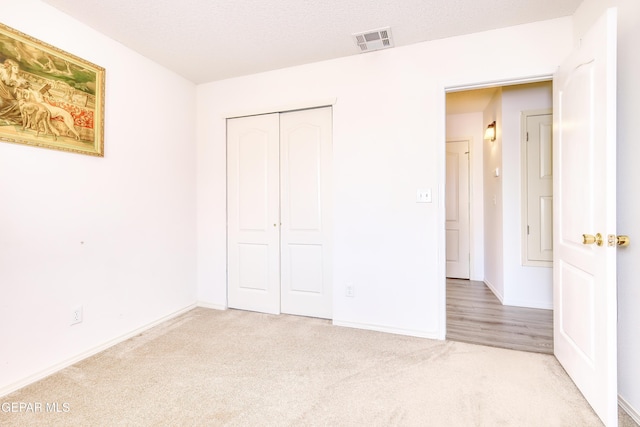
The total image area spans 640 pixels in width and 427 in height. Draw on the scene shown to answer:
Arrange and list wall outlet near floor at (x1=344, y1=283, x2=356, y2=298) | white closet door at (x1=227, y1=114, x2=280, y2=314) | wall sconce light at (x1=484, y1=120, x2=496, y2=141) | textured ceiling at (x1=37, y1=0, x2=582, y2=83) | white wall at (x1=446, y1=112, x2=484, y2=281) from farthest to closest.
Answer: white wall at (x1=446, y1=112, x2=484, y2=281) < wall sconce light at (x1=484, y1=120, x2=496, y2=141) < white closet door at (x1=227, y1=114, x2=280, y2=314) < wall outlet near floor at (x1=344, y1=283, x2=356, y2=298) < textured ceiling at (x1=37, y1=0, x2=582, y2=83)

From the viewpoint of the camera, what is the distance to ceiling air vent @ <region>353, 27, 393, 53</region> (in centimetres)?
248

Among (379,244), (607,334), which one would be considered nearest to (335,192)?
(379,244)

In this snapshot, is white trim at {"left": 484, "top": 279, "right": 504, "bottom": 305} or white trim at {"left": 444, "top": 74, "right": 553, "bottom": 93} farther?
white trim at {"left": 484, "top": 279, "right": 504, "bottom": 305}

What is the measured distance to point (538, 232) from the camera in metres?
3.43

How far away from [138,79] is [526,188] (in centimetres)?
415

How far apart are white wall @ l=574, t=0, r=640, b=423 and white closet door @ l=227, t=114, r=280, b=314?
263 centimetres

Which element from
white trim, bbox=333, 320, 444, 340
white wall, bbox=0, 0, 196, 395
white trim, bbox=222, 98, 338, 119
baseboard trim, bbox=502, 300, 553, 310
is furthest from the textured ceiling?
baseboard trim, bbox=502, 300, 553, 310

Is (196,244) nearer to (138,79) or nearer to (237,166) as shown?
(237,166)

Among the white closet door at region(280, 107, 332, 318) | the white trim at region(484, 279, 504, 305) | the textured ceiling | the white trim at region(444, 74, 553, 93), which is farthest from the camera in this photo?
the white trim at region(484, 279, 504, 305)

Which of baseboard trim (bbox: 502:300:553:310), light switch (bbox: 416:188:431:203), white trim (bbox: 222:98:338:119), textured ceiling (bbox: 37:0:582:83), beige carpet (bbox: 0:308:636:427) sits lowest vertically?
beige carpet (bbox: 0:308:636:427)

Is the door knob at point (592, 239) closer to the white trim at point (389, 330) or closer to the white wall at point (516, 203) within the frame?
the white trim at point (389, 330)

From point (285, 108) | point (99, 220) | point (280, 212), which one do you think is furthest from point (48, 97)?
point (280, 212)

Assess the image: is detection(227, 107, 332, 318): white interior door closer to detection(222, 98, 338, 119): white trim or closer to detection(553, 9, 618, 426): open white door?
detection(222, 98, 338, 119): white trim

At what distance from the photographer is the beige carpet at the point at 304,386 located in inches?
64.9
